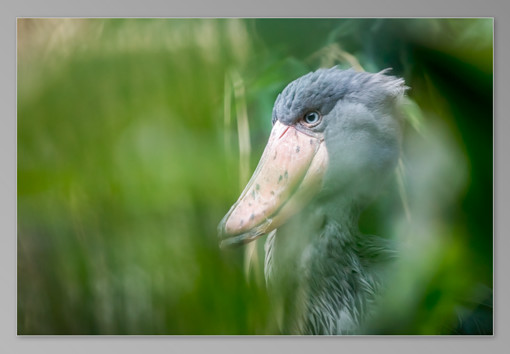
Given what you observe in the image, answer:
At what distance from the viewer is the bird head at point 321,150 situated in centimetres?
185

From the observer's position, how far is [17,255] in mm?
1968

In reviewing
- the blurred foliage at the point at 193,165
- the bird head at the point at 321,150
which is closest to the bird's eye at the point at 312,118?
the bird head at the point at 321,150

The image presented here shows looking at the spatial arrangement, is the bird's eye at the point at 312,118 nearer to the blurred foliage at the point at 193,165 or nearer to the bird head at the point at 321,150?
the bird head at the point at 321,150

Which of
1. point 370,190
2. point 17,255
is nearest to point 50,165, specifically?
point 17,255

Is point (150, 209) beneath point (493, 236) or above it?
above

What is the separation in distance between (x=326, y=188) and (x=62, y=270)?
911 millimetres

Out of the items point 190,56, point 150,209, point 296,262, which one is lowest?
point 296,262

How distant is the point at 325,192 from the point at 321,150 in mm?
134

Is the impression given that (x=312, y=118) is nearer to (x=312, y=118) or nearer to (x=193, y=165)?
(x=312, y=118)

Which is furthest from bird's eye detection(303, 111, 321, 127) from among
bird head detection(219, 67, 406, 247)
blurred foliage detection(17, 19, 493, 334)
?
blurred foliage detection(17, 19, 493, 334)

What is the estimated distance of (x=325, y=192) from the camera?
1875mm

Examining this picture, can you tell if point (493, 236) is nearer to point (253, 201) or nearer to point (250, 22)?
point (253, 201)

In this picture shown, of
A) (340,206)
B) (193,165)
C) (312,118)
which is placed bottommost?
(340,206)

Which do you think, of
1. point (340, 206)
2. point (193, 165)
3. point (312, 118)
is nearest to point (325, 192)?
point (340, 206)
